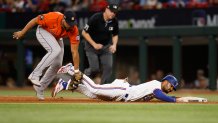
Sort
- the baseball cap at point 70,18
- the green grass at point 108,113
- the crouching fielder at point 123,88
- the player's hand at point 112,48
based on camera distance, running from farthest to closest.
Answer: the player's hand at point 112,48, the baseball cap at point 70,18, the crouching fielder at point 123,88, the green grass at point 108,113

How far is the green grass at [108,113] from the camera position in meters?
8.15

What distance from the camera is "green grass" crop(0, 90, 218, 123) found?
26.7 feet

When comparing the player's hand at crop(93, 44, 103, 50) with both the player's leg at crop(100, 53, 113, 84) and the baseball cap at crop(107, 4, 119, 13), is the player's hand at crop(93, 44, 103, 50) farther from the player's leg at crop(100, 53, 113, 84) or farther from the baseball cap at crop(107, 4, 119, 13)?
the baseball cap at crop(107, 4, 119, 13)

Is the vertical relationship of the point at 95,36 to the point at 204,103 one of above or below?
above

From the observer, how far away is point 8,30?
2178 centimetres

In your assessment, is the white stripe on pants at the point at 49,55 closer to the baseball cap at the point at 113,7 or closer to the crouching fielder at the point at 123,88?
the crouching fielder at the point at 123,88

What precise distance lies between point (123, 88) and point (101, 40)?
1.93 metres

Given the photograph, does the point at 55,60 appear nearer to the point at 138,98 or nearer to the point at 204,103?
the point at 138,98

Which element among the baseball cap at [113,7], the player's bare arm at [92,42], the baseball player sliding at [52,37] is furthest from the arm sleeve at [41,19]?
the baseball cap at [113,7]

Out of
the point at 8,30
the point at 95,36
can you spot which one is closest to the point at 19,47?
the point at 8,30

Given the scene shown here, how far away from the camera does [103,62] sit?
1273 centimetres

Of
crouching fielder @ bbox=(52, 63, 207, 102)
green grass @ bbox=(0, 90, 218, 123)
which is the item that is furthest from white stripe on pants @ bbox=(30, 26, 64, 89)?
green grass @ bbox=(0, 90, 218, 123)

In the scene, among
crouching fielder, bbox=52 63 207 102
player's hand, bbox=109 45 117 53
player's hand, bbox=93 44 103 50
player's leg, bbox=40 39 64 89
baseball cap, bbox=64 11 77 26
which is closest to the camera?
crouching fielder, bbox=52 63 207 102

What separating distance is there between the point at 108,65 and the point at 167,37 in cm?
765
